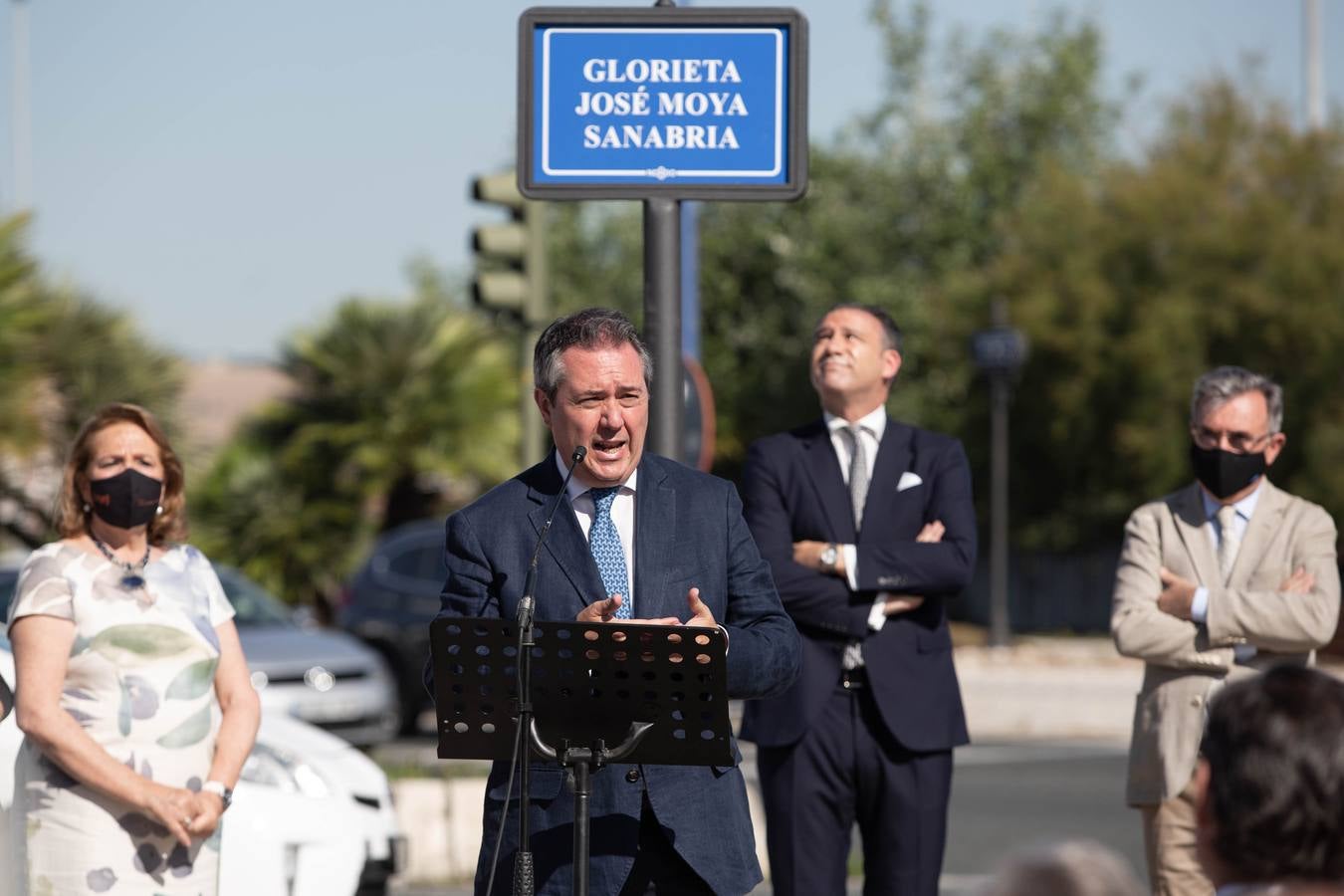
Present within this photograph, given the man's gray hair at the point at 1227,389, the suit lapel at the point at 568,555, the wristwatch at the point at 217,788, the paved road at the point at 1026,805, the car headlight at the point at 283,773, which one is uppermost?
the man's gray hair at the point at 1227,389

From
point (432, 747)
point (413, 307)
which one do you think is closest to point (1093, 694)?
point (432, 747)

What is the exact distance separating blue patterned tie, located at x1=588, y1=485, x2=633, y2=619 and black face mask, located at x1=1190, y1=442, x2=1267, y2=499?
2302 mm

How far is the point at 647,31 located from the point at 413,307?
796 inches

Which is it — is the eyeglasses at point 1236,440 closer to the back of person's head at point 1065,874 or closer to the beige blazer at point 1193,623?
the beige blazer at point 1193,623

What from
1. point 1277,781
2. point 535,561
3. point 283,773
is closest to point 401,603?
point 283,773

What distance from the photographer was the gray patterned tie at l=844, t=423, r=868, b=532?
241 inches

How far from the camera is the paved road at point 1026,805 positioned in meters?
10.0

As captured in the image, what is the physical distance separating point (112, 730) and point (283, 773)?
2542 mm

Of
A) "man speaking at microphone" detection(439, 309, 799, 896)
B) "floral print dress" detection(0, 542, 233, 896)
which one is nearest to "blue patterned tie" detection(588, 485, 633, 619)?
"man speaking at microphone" detection(439, 309, 799, 896)

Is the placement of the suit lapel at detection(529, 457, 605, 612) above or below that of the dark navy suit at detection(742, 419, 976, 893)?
above

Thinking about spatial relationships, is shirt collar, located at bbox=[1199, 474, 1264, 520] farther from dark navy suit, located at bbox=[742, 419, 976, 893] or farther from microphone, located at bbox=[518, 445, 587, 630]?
microphone, located at bbox=[518, 445, 587, 630]

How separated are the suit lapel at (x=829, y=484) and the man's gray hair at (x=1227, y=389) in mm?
1016

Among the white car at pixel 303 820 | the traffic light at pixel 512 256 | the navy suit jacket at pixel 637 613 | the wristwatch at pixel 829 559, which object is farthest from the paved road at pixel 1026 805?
the navy suit jacket at pixel 637 613

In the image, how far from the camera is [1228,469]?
19.3ft
